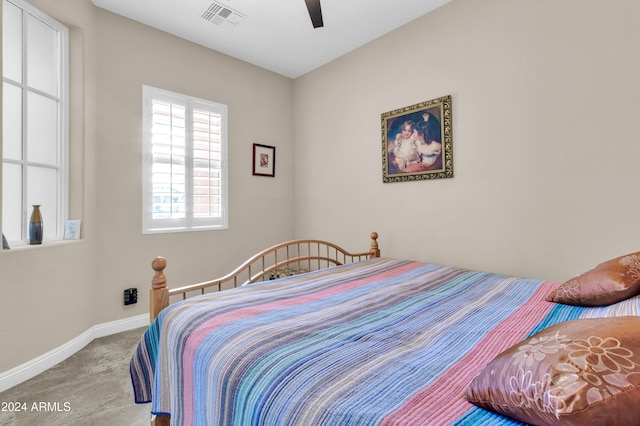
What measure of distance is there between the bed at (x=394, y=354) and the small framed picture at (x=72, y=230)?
148cm

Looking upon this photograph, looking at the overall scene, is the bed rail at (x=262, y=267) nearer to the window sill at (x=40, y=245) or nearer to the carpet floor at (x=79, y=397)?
the carpet floor at (x=79, y=397)

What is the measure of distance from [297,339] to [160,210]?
2429 millimetres

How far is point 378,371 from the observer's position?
2.65 ft

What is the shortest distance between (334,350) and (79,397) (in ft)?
5.91

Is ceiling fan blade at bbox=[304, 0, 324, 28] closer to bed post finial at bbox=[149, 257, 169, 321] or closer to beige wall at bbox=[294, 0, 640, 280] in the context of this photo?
beige wall at bbox=[294, 0, 640, 280]

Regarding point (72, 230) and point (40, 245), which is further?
point (72, 230)

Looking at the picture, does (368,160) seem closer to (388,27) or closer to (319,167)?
(319,167)

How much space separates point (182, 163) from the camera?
3010 millimetres

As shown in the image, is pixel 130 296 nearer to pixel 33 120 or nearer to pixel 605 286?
pixel 33 120

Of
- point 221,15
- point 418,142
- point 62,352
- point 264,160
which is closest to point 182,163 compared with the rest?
point 264,160

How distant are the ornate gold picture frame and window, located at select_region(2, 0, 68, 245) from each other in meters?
2.75

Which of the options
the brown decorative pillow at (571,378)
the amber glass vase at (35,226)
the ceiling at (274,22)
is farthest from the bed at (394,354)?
the ceiling at (274,22)

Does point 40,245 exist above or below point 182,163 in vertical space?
below

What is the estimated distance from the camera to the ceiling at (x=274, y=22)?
8.30 ft
